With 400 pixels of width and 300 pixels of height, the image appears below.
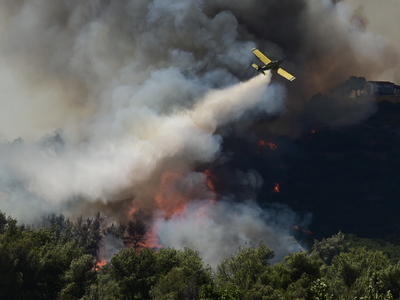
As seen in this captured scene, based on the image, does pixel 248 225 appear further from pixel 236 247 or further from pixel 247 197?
pixel 247 197

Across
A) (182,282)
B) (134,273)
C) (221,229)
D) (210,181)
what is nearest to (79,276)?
(134,273)

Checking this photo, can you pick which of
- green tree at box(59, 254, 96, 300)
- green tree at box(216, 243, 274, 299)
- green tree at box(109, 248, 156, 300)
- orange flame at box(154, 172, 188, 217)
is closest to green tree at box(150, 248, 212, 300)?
green tree at box(109, 248, 156, 300)

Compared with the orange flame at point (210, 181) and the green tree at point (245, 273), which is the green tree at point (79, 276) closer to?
the green tree at point (245, 273)

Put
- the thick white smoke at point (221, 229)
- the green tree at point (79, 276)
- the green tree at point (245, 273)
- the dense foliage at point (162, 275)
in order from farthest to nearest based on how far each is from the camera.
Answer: the thick white smoke at point (221, 229) < the green tree at point (79, 276) < the green tree at point (245, 273) < the dense foliage at point (162, 275)

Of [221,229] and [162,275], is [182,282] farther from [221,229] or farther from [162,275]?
[221,229]

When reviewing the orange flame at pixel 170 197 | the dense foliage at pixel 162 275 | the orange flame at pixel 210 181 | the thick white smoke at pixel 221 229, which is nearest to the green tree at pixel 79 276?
the dense foliage at pixel 162 275

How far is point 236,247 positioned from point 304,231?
172 ft

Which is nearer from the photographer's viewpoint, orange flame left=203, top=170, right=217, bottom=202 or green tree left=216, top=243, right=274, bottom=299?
green tree left=216, top=243, right=274, bottom=299

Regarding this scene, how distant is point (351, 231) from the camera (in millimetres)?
179125

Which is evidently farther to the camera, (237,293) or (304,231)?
(304,231)

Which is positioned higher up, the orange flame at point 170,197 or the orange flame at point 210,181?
the orange flame at point 210,181

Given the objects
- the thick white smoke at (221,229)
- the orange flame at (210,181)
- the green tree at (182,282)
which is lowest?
the green tree at (182,282)

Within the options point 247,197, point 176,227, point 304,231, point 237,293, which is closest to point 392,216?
point 304,231

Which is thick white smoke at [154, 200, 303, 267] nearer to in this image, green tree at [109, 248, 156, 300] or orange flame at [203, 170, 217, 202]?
orange flame at [203, 170, 217, 202]
